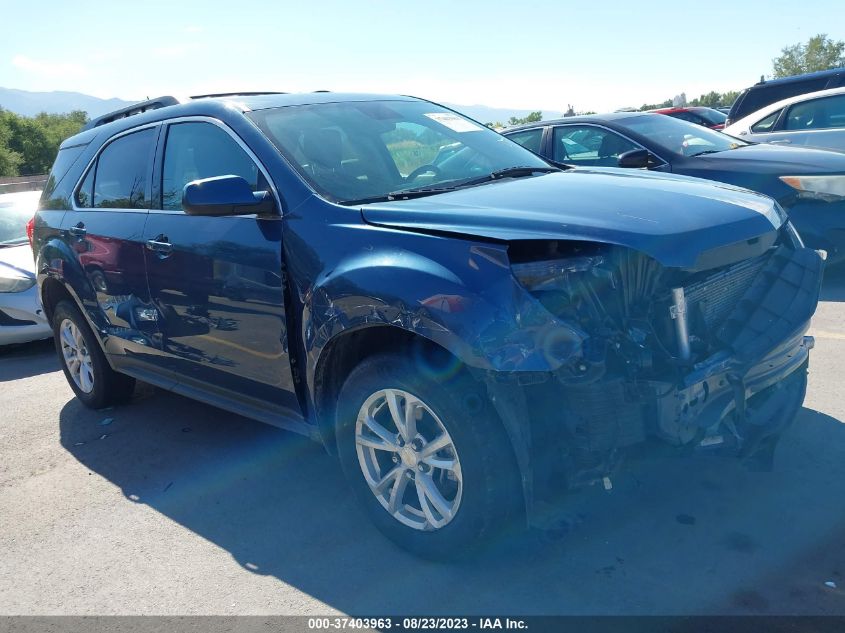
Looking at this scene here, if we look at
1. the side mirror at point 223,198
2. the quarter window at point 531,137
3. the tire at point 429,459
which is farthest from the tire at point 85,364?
the quarter window at point 531,137

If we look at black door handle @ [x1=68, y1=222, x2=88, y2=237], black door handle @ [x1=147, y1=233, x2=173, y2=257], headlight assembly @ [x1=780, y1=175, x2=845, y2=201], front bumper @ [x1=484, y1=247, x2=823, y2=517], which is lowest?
front bumper @ [x1=484, y1=247, x2=823, y2=517]

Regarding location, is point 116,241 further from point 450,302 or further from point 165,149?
point 450,302

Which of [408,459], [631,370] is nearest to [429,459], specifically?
[408,459]

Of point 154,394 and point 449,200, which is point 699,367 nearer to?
point 449,200

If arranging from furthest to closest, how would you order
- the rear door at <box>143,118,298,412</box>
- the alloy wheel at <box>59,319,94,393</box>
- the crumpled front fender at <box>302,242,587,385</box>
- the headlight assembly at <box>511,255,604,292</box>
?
the alloy wheel at <box>59,319,94,393</box> → the rear door at <box>143,118,298,412</box> → the headlight assembly at <box>511,255,604,292</box> → the crumpled front fender at <box>302,242,587,385</box>

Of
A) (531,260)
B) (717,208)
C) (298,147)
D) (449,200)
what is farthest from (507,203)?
(298,147)

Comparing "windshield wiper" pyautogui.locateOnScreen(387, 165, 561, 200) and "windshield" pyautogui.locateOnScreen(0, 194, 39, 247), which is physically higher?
"windshield wiper" pyautogui.locateOnScreen(387, 165, 561, 200)

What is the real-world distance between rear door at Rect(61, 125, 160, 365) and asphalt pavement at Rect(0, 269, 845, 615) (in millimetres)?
782

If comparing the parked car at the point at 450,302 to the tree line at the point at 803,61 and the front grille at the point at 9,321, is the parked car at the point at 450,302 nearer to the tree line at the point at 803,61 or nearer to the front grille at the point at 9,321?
the front grille at the point at 9,321

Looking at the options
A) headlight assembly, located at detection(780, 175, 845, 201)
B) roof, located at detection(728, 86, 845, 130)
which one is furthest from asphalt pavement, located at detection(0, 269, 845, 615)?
roof, located at detection(728, 86, 845, 130)

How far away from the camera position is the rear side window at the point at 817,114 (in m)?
8.65

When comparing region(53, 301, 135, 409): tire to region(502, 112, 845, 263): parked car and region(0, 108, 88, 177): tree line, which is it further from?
region(0, 108, 88, 177): tree line

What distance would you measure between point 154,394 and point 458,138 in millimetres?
3113

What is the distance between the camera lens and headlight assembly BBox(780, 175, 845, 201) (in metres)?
6.46
